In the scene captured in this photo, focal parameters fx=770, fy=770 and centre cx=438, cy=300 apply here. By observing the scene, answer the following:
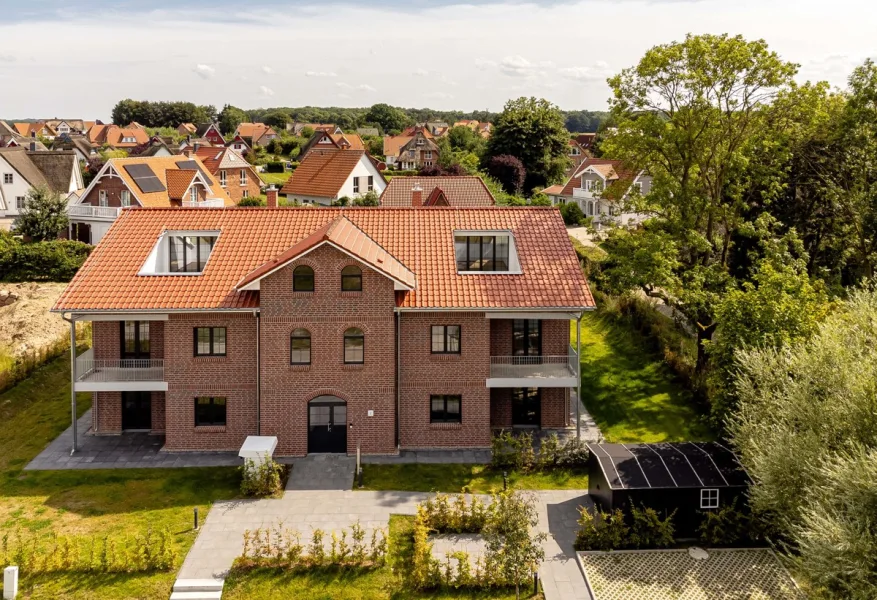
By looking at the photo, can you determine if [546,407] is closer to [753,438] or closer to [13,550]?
[753,438]

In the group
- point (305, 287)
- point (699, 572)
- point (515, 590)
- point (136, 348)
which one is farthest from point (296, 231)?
point (699, 572)

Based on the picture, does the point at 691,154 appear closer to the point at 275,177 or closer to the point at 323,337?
the point at 323,337

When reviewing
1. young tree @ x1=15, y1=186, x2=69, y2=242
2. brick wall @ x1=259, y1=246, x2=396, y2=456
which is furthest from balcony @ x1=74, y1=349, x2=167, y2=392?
young tree @ x1=15, y1=186, x2=69, y2=242

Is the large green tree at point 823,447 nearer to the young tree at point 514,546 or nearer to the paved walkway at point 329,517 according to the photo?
the paved walkway at point 329,517

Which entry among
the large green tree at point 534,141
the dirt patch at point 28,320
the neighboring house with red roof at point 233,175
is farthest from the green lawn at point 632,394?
the large green tree at point 534,141

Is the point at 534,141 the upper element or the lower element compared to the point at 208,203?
upper

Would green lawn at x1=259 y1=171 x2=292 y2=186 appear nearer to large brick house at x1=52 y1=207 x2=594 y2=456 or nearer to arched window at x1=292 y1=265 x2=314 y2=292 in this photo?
large brick house at x1=52 y1=207 x2=594 y2=456

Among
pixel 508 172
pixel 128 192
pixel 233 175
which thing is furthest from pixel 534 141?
pixel 128 192
